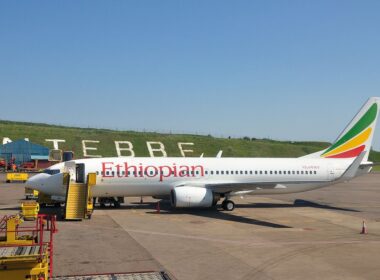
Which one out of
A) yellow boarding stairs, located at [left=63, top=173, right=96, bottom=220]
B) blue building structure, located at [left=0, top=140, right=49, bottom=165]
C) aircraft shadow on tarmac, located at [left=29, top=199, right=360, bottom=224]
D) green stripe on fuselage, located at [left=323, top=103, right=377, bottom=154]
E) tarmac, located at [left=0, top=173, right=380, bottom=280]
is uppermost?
blue building structure, located at [left=0, top=140, right=49, bottom=165]

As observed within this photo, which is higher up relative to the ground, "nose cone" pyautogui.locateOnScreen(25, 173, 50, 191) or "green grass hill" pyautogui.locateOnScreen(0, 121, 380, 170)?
"green grass hill" pyautogui.locateOnScreen(0, 121, 380, 170)

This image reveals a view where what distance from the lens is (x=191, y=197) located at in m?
29.2

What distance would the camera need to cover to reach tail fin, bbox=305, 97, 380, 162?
115 feet

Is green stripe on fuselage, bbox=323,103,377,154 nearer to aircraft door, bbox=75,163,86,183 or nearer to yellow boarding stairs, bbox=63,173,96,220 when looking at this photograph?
yellow boarding stairs, bbox=63,173,96,220

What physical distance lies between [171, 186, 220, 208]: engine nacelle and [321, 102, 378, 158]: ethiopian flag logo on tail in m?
12.4

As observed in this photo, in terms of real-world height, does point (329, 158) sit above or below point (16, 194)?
above

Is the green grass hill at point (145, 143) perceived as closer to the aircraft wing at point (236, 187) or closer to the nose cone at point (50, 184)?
the nose cone at point (50, 184)

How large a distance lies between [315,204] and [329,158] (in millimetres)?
4006

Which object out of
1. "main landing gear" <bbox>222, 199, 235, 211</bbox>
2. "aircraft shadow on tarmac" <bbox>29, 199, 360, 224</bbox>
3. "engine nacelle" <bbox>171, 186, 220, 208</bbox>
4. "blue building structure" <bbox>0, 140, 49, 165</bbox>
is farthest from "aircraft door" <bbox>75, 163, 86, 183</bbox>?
"blue building structure" <bbox>0, 140, 49, 165</bbox>

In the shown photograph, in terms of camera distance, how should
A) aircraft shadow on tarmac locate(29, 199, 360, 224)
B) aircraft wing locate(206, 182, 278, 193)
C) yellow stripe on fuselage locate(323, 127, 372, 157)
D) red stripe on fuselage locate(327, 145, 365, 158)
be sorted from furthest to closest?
1. red stripe on fuselage locate(327, 145, 365, 158)
2. yellow stripe on fuselage locate(323, 127, 372, 157)
3. aircraft wing locate(206, 182, 278, 193)
4. aircraft shadow on tarmac locate(29, 199, 360, 224)

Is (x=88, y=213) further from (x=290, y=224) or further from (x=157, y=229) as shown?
(x=290, y=224)

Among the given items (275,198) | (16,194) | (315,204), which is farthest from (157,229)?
(16,194)

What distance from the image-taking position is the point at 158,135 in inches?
4441

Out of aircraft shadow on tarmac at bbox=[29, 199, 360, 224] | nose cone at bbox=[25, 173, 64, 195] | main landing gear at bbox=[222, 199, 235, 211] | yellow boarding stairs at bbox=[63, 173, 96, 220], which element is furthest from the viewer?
main landing gear at bbox=[222, 199, 235, 211]
